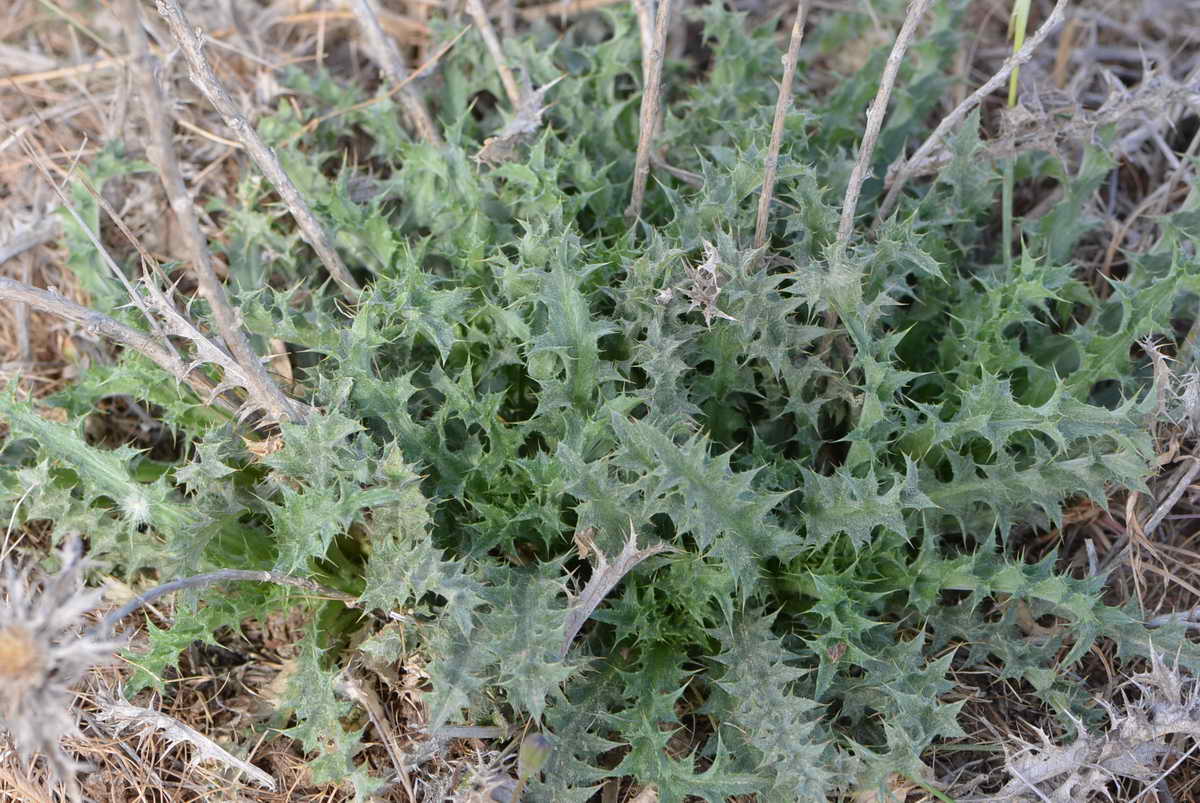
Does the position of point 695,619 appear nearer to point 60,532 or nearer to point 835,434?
point 835,434

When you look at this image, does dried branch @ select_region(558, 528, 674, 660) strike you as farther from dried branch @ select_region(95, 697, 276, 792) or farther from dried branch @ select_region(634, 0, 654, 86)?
dried branch @ select_region(634, 0, 654, 86)

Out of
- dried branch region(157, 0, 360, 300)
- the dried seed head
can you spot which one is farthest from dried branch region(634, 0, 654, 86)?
the dried seed head

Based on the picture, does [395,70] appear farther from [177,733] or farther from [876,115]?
[177,733]

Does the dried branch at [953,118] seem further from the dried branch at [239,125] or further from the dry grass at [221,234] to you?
the dried branch at [239,125]

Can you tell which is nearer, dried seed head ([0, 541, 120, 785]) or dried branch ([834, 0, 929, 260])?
dried seed head ([0, 541, 120, 785])

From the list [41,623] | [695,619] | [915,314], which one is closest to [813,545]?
[695,619]

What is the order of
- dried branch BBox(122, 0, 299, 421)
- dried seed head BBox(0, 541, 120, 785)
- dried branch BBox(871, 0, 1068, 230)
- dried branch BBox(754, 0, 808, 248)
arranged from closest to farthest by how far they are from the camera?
dried seed head BBox(0, 541, 120, 785), dried branch BBox(122, 0, 299, 421), dried branch BBox(754, 0, 808, 248), dried branch BBox(871, 0, 1068, 230)
